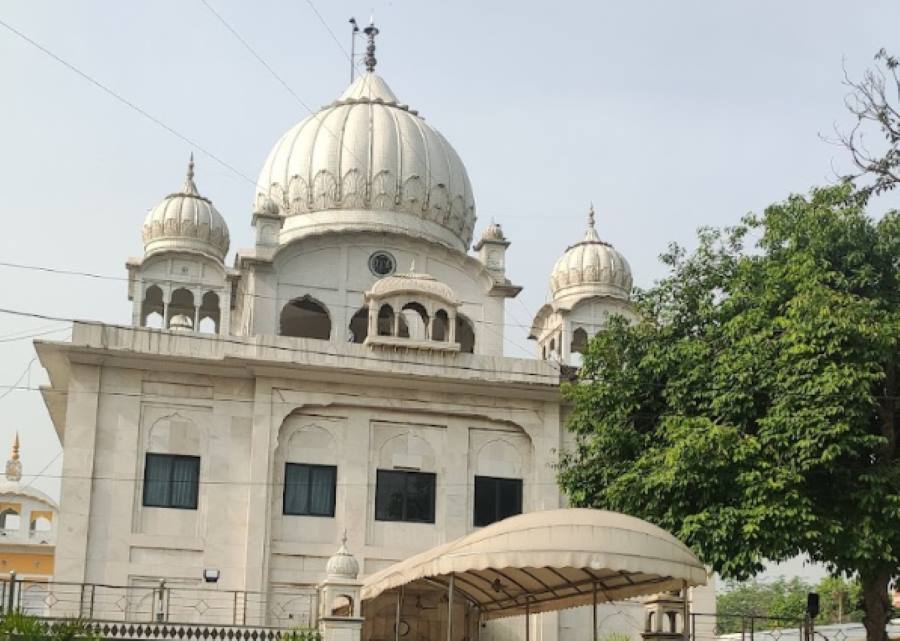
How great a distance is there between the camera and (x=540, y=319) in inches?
1167

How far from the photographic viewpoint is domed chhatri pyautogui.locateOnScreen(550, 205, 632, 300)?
94.5ft

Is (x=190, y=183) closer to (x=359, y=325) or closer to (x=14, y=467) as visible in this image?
(x=359, y=325)

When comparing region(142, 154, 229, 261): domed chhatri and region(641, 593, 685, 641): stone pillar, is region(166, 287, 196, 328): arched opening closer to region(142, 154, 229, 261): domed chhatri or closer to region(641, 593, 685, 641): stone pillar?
region(142, 154, 229, 261): domed chhatri

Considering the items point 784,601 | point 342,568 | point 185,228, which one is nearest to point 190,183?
point 185,228

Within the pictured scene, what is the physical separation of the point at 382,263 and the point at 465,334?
97.9 inches

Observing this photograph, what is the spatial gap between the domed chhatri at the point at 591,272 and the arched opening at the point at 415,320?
3.33 meters

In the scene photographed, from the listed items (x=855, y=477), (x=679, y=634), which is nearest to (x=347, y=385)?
(x=679, y=634)

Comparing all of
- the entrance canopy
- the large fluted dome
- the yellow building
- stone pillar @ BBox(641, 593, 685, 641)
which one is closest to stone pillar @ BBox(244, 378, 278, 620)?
the large fluted dome

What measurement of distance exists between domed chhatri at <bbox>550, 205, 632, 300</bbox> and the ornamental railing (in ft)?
32.0

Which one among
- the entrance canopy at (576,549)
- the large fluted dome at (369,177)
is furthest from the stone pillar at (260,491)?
the entrance canopy at (576,549)

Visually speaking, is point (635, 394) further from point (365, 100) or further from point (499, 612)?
point (365, 100)

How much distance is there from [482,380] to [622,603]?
510cm

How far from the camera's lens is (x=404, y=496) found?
23844mm

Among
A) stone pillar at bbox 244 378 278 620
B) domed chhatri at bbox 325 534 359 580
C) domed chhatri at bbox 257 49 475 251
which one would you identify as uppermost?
domed chhatri at bbox 257 49 475 251
